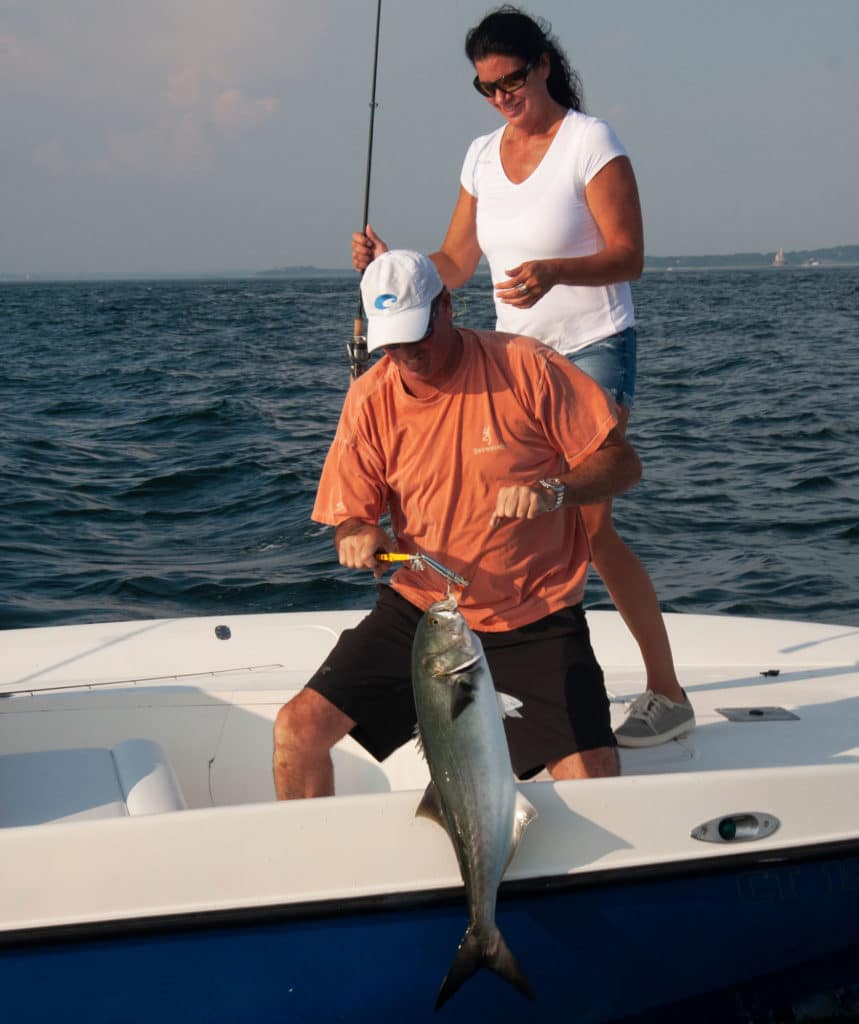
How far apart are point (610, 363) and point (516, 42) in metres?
0.92

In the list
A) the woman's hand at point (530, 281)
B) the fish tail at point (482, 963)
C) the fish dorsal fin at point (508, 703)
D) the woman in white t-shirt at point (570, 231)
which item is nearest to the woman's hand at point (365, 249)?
the woman in white t-shirt at point (570, 231)

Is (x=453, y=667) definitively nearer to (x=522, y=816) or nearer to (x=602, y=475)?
(x=522, y=816)

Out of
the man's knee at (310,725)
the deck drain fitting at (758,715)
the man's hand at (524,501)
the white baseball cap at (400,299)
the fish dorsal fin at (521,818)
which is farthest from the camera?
the deck drain fitting at (758,715)

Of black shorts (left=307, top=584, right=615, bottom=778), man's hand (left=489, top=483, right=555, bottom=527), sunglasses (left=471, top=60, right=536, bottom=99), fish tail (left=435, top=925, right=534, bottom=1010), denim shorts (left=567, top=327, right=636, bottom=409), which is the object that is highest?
sunglasses (left=471, top=60, right=536, bottom=99)

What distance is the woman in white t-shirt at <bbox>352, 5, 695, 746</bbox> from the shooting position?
129 inches

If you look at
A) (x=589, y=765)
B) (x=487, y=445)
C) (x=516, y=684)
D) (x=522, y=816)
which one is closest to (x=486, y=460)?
(x=487, y=445)

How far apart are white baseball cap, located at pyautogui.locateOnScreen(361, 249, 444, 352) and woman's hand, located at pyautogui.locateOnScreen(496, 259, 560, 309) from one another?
21cm

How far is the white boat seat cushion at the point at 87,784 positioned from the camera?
308 cm

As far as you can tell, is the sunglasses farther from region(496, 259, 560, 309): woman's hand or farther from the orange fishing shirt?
the orange fishing shirt

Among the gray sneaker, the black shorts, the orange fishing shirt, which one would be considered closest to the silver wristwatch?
the orange fishing shirt

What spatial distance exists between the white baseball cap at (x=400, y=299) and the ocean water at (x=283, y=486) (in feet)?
1.18

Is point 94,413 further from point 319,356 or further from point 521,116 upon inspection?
point 521,116

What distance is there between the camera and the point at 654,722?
3.45m

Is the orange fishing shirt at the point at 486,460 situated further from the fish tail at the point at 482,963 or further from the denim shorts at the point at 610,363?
the fish tail at the point at 482,963
